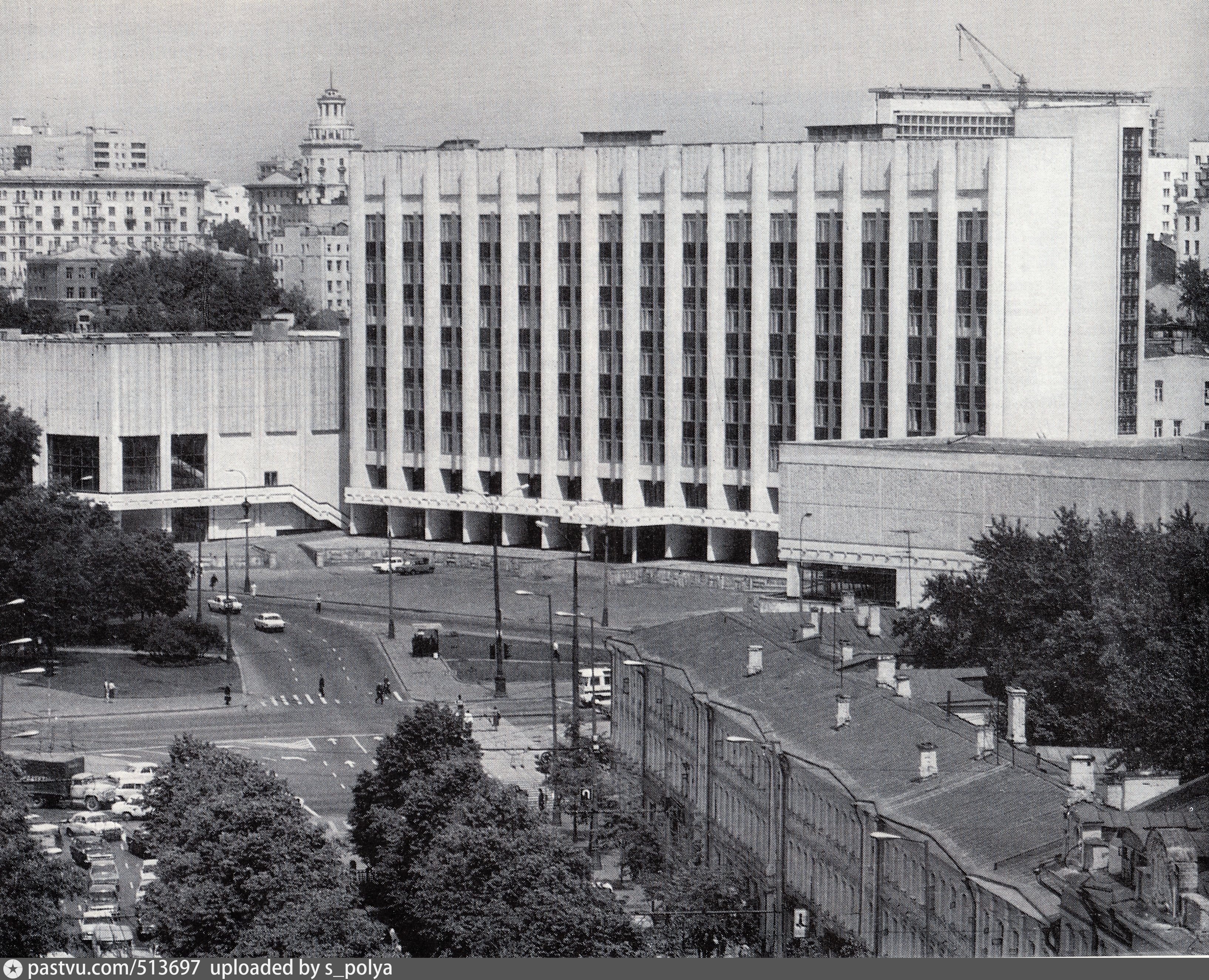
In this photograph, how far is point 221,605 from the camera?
75875mm

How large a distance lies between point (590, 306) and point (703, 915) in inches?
1875

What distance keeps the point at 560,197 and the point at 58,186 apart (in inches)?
2030

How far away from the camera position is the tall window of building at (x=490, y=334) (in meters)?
87.7

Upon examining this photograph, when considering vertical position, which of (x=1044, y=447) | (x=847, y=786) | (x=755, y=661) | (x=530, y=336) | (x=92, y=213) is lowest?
(x=847, y=786)

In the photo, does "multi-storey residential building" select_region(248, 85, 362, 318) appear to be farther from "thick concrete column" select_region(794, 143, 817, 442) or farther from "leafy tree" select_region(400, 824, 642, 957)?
"leafy tree" select_region(400, 824, 642, 957)

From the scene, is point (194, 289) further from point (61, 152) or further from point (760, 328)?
point (760, 328)

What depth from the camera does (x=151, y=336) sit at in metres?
94.5

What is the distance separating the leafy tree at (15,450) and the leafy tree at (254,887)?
3610 cm

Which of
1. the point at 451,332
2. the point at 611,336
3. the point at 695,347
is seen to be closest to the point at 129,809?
the point at 695,347

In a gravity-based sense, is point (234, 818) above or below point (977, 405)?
below

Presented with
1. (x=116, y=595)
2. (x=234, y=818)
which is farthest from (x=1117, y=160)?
(x=234, y=818)

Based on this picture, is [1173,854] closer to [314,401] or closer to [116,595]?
[116,595]

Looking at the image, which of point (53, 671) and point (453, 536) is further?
point (453, 536)

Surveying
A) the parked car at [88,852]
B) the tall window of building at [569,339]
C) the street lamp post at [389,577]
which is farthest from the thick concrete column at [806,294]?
the parked car at [88,852]
